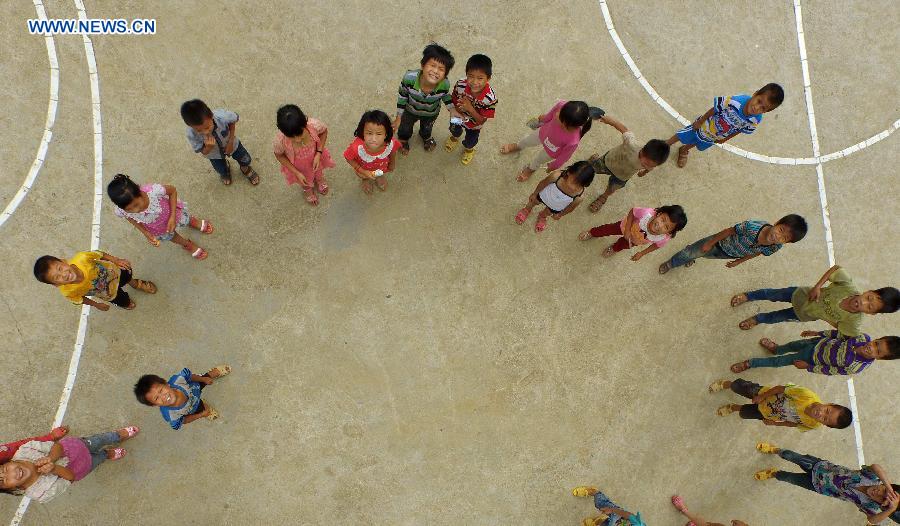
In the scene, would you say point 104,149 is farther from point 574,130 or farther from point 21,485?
point 574,130

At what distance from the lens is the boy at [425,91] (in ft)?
14.7

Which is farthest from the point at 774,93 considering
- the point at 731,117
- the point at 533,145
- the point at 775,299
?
the point at 533,145

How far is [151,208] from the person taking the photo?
457 cm

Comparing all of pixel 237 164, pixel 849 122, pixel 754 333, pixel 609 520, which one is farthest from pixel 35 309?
pixel 849 122

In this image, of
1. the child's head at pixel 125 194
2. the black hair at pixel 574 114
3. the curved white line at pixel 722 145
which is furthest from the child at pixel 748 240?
the child's head at pixel 125 194

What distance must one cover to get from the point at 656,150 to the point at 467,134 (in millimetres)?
1847

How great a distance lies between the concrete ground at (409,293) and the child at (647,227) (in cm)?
54

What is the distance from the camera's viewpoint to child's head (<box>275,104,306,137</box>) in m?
4.21

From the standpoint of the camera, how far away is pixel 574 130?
4.80 meters

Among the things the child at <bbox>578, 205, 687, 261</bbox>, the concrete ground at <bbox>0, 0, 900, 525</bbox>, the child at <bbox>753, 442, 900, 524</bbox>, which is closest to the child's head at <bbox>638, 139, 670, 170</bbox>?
the child at <bbox>578, 205, 687, 261</bbox>

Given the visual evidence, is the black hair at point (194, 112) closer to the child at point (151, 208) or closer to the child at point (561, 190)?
the child at point (151, 208)

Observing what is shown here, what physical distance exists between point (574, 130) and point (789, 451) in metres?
3.97

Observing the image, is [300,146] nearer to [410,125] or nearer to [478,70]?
[410,125]

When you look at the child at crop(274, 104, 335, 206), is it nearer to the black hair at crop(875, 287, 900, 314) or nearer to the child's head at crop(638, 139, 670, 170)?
the child's head at crop(638, 139, 670, 170)
